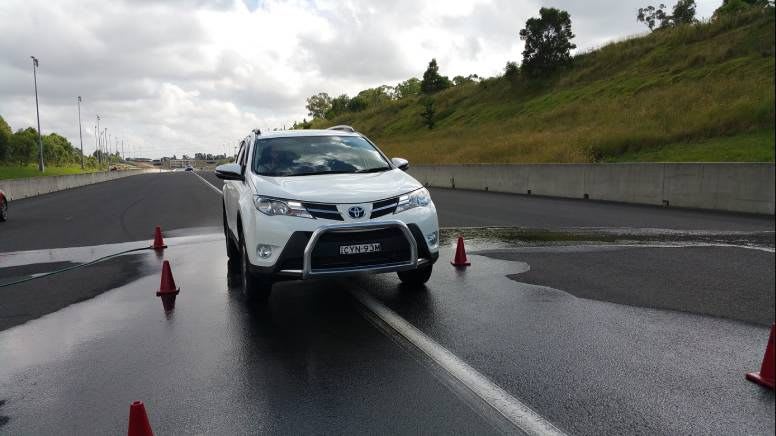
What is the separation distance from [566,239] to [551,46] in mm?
55409

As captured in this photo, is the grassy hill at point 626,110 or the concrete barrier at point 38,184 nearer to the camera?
the grassy hill at point 626,110

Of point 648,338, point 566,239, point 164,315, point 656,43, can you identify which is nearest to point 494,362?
point 648,338

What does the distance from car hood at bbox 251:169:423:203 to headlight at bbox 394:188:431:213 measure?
0.20 feet

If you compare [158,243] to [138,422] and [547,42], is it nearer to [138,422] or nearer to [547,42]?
[138,422]

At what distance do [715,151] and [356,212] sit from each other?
23040 mm

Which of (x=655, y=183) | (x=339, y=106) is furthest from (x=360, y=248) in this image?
(x=339, y=106)

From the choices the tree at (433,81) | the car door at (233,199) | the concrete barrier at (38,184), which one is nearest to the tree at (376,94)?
the tree at (433,81)

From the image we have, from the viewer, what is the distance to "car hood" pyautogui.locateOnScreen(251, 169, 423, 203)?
568cm

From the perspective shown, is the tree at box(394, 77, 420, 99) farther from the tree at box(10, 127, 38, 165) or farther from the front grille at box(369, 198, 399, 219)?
the front grille at box(369, 198, 399, 219)

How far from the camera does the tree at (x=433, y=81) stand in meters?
92.1

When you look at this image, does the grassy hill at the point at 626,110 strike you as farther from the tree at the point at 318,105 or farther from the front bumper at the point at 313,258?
the tree at the point at 318,105

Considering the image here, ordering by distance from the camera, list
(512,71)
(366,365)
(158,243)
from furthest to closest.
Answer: (512,71) < (158,243) < (366,365)

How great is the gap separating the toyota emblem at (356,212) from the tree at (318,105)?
160491 mm

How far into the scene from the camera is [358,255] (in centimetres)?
555
